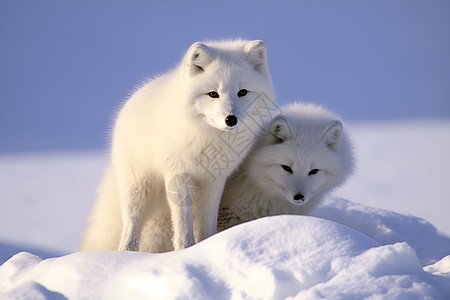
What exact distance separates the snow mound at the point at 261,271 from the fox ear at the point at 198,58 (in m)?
1.13

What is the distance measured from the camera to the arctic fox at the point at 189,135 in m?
3.30

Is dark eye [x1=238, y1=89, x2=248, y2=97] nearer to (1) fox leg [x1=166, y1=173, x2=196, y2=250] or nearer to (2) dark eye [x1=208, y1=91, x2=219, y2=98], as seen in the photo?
(2) dark eye [x1=208, y1=91, x2=219, y2=98]

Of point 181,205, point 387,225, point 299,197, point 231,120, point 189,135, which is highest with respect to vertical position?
point 231,120

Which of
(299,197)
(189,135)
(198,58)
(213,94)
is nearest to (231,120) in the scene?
(213,94)

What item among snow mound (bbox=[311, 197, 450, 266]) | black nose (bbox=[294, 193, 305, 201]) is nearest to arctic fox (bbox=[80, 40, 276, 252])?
black nose (bbox=[294, 193, 305, 201])

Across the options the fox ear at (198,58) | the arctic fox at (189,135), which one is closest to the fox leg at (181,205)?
the arctic fox at (189,135)

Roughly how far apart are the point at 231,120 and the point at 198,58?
0.50 m

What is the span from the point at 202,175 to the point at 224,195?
792 millimetres

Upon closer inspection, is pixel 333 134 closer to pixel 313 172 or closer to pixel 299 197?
pixel 313 172

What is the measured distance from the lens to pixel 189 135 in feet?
11.2

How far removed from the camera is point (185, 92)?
132 inches

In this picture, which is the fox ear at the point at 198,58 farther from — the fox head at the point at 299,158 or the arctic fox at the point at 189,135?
the fox head at the point at 299,158

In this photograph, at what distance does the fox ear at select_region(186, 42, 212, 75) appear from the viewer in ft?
10.9

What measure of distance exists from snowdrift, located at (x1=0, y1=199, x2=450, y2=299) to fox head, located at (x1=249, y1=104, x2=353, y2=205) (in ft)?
3.82
